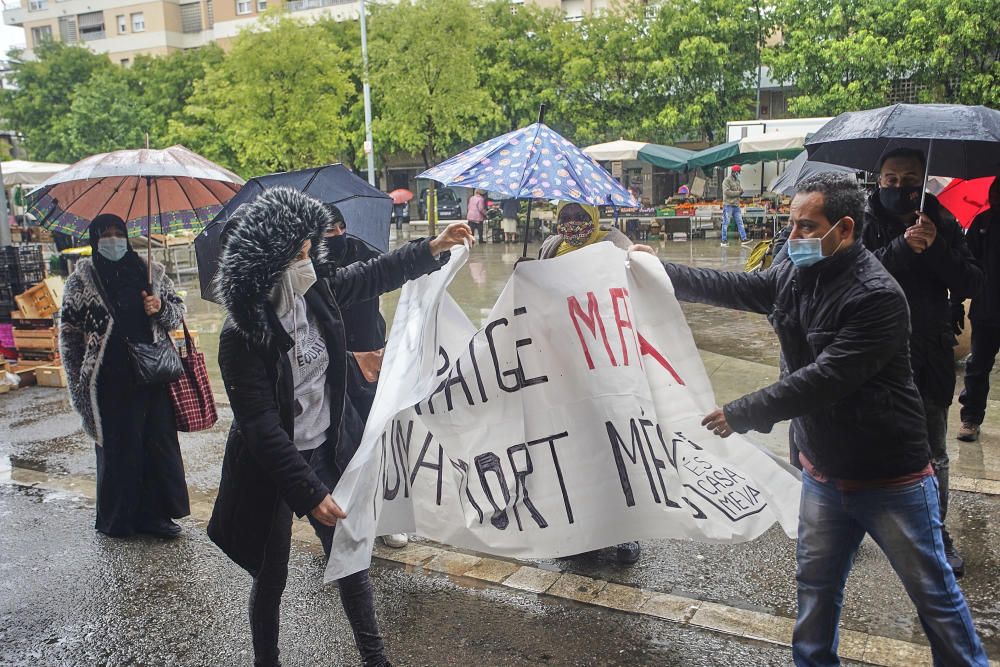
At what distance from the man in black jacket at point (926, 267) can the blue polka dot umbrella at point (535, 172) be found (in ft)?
3.87

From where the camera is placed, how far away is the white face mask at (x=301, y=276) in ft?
9.56

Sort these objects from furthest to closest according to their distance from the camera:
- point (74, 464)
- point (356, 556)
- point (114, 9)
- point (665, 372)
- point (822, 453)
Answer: point (114, 9) < point (74, 464) < point (665, 372) < point (356, 556) < point (822, 453)

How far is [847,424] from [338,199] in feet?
11.4

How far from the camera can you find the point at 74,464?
20.1ft

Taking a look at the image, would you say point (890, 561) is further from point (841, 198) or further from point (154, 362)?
point (154, 362)

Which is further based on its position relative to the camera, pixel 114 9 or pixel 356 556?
pixel 114 9

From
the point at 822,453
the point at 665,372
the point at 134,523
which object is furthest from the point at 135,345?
the point at 822,453

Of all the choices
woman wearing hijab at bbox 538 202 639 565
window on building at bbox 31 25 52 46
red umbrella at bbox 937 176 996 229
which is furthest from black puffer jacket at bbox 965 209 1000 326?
window on building at bbox 31 25 52 46

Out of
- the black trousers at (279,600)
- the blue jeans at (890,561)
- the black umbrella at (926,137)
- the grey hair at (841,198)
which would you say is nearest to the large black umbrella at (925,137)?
the black umbrella at (926,137)

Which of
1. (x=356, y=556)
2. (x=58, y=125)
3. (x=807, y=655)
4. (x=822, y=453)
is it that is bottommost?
(x=807, y=655)

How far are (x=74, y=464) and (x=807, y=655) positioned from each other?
535 cm

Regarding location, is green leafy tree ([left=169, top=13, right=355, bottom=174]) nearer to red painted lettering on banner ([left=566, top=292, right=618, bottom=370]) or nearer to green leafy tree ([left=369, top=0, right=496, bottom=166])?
green leafy tree ([left=369, top=0, right=496, bottom=166])

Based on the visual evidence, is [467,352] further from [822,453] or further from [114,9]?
[114,9]

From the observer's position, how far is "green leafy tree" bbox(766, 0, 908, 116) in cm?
2684
